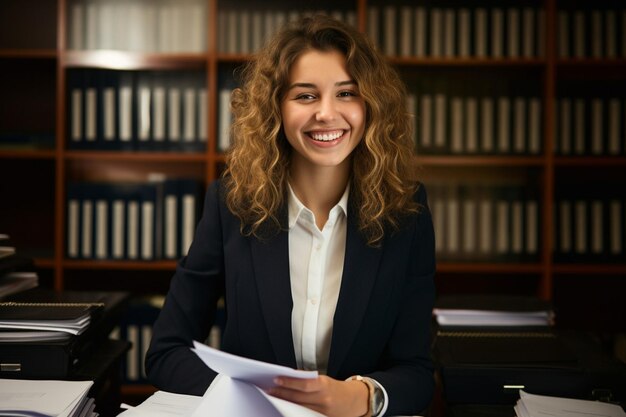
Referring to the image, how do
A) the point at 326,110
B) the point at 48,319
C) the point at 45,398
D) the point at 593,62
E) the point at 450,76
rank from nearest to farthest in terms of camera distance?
the point at 45,398, the point at 48,319, the point at 326,110, the point at 593,62, the point at 450,76

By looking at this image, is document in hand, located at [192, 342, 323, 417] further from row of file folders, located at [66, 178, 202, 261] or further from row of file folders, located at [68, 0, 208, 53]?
row of file folders, located at [68, 0, 208, 53]

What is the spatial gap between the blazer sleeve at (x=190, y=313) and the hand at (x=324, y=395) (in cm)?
25

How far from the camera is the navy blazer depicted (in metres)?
1.15

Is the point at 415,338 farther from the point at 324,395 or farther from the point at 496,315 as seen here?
the point at 324,395

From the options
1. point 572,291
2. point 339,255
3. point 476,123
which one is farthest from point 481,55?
point 339,255

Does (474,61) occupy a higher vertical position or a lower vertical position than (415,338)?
higher

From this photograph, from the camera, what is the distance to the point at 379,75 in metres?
1.23

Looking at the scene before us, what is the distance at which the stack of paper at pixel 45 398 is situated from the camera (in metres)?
0.82

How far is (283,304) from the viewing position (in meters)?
1.17

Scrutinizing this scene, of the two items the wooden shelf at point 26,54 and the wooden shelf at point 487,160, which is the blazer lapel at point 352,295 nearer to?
the wooden shelf at point 487,160

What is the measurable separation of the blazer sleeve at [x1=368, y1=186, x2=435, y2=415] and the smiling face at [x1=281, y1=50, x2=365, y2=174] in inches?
9.2

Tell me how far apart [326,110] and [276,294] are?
37cm

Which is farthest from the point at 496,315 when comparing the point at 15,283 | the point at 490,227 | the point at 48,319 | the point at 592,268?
the point at 592,268

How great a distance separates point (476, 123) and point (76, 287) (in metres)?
1.85
